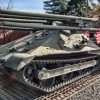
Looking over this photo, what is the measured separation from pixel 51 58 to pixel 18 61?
1215 millimetres

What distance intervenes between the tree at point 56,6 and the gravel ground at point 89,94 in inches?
1055

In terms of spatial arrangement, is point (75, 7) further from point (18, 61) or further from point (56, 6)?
point (18, 61)

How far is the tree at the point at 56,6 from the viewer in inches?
1352

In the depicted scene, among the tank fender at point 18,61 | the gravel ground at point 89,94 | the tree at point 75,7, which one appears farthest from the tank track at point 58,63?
the tree at point 75,7

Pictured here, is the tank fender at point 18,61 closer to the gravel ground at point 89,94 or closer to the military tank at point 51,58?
the military tank at point 51,58

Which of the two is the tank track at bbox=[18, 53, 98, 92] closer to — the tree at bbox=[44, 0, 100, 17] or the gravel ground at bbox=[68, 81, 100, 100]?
the gravel ground at bbox=[68, 81, 100, 100]

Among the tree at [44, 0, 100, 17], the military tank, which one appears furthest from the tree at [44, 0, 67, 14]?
the military tank

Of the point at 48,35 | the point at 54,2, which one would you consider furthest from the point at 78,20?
the point at 54,2

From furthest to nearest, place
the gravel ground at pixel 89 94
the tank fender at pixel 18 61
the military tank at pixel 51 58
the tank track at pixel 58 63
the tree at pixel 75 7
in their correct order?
the tree at pixel 75 7 < the gravel ground at pixel 89 94 < the tank track at pixel 58 63 < the military tank at pixel 51 58 < the tank fender at pixel 18 61

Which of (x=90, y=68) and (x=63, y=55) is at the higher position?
(x=63, y=55)

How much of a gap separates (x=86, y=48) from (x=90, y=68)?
796mm

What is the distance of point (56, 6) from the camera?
36781mm

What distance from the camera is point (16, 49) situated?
801cm

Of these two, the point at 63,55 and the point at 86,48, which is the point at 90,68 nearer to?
the point at 86,48
